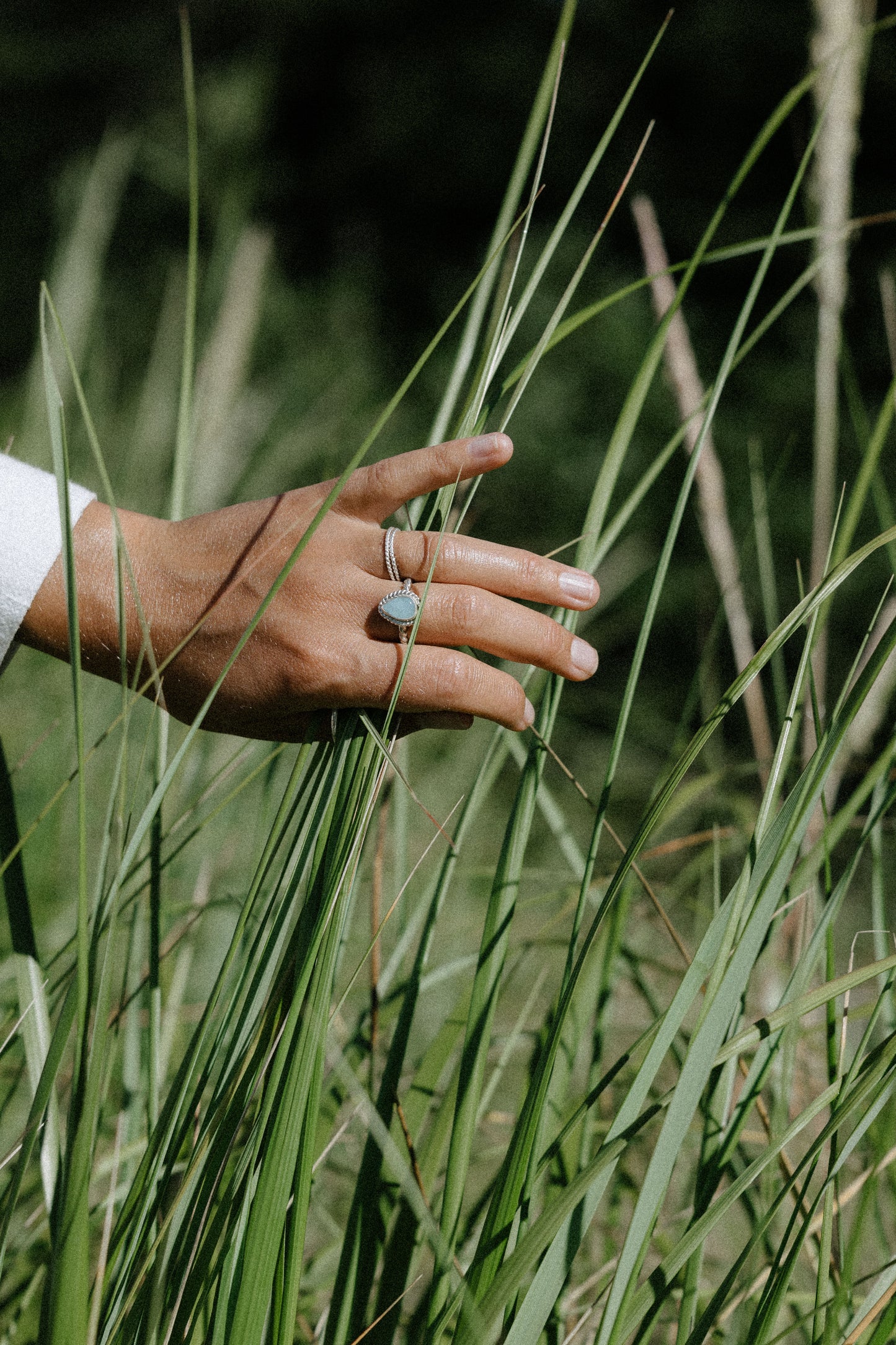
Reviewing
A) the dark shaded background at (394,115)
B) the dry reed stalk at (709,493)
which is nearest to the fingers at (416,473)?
the dry reed stalk at (709,493)

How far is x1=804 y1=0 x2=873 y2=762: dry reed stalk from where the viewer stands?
0.58 metres

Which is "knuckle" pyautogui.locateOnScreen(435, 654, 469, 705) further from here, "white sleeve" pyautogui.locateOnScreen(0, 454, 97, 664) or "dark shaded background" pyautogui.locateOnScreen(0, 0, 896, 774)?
"dark shaded background" pyautogui.locateOnScreen(0, 0, 896, 774)

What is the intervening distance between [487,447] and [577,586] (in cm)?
8

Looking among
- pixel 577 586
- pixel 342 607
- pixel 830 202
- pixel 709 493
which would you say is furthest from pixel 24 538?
pixel 830 202

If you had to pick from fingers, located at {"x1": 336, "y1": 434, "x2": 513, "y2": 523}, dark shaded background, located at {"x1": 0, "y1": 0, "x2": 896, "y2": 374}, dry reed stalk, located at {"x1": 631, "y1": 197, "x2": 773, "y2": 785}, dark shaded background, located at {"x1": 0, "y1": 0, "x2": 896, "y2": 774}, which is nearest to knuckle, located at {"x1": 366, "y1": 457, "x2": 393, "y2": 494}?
fingers, located at {"x1": 336, "y1": 434, "x2": 513, "y2": 523}

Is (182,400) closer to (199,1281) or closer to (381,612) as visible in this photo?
(381,612)

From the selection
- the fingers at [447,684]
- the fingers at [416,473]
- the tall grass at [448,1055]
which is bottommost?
the tall grass at [448,1055]

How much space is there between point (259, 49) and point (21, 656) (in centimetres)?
309

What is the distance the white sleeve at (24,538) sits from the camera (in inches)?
17.8

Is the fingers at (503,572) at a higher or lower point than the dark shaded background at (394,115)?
lower

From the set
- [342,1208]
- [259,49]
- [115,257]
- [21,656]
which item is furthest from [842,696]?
[259,49]

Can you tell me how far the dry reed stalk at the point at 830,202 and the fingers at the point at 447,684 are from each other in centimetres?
24

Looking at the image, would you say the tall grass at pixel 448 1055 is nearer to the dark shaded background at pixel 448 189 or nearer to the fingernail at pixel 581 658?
the fingernail at pixel 581 658

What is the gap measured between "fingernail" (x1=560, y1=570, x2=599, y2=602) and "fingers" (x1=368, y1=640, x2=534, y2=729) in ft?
0.17
